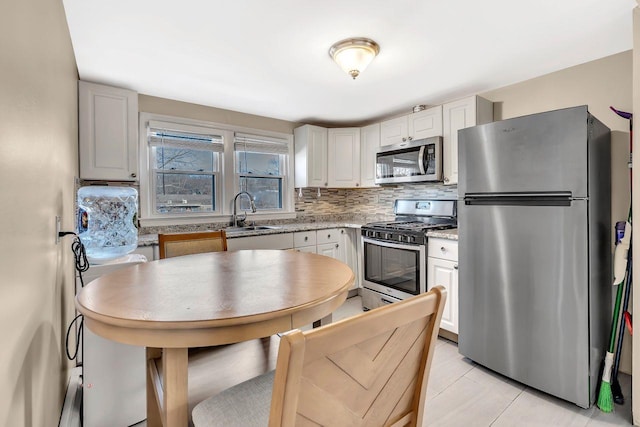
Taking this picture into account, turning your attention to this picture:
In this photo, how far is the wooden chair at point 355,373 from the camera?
1.91ft

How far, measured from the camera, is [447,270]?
8.53 feet

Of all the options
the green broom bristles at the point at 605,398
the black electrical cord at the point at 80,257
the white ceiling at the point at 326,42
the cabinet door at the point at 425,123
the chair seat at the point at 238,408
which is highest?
the white ceiling at the point at 326,42

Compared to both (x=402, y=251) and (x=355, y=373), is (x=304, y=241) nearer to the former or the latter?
(x=402, y=251)

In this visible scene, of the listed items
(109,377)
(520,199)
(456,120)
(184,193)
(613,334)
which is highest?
(456,120)

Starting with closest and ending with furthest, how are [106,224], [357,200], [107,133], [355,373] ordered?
[355,373]
[106,224]
[107,133]
[357,200]

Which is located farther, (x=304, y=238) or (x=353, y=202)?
(x=353, y=202)

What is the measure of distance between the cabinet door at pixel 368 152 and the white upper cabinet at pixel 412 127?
0.11 m

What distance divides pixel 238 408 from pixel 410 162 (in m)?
2.81

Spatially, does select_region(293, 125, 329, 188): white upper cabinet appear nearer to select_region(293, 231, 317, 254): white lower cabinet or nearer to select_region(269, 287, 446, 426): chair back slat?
select_region(293, 231, 317, 254): white lower cabinet

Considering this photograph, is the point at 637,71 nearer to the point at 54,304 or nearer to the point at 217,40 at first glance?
the point at 217,40

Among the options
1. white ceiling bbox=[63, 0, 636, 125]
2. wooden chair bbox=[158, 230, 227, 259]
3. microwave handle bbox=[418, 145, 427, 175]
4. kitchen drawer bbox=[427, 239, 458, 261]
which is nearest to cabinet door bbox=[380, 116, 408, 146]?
microwave handle bbox=[418, 145, 427, 175]

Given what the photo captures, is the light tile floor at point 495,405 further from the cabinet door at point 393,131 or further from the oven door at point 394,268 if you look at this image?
the cabinet door at point 393,131

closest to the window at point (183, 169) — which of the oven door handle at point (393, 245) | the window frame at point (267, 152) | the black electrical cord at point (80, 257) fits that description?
the window frame at point (267, 152)

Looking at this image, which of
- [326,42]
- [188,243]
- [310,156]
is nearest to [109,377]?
[188,243]
